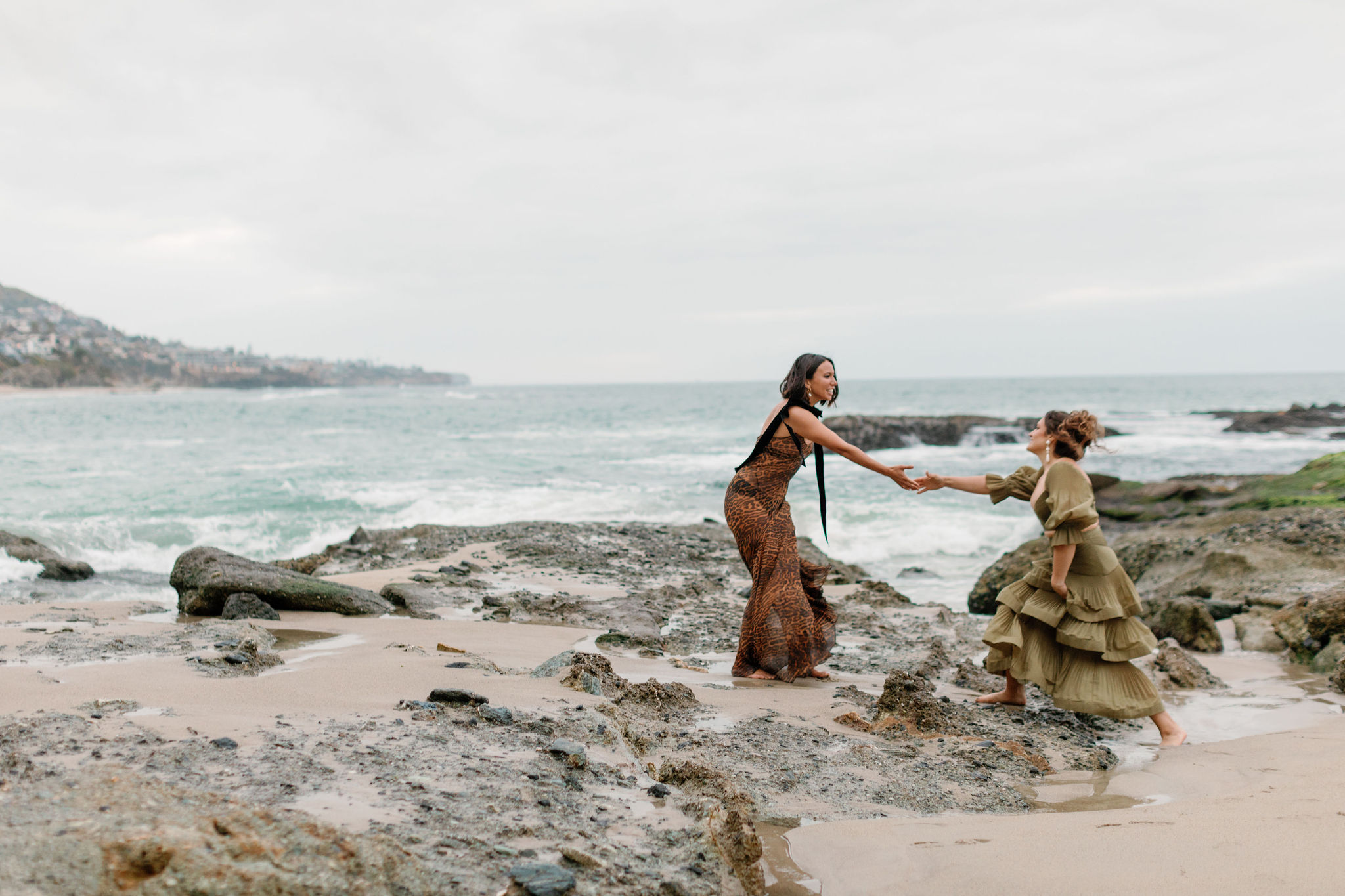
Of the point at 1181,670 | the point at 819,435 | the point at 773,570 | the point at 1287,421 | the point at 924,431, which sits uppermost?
the point at 1287,421

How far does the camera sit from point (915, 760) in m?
3.85

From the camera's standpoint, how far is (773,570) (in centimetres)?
525

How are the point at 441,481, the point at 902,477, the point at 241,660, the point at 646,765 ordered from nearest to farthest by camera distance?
the point at 646,765
the point at 241,660
the point at 902,477
the point at 441,481

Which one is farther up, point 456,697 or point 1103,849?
point 456,697

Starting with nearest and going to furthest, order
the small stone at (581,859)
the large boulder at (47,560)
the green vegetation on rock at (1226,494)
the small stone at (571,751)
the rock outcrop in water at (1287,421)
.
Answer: the small stone at (581,859) → the small stone at (571,751) → the large boulder at (47,560) → the green vegetation on rock at (1226,494) → the rock outcrop in water at (1287,421)

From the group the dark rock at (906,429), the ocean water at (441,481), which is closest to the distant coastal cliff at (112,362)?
the ocean water at (441,481)

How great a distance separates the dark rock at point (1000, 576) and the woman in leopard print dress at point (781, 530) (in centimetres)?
449

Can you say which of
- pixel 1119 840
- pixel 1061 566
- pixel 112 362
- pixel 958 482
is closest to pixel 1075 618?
pixel 1061 566

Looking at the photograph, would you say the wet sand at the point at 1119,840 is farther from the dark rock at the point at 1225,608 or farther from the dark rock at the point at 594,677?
the dark rock at the point at 1225,608

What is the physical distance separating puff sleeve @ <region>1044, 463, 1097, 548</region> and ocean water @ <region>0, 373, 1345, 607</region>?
5.55 metres

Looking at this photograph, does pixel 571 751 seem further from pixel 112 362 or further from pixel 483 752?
pixel 112 362

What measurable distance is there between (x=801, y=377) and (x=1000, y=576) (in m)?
5.41

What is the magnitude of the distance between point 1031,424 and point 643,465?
71.6ft

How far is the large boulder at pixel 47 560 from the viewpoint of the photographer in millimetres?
9672
